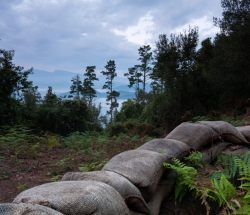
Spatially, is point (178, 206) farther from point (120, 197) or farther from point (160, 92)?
point (160, 92)

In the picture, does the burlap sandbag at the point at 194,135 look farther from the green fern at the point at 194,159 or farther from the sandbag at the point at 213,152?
the green fern at the point at 194,159

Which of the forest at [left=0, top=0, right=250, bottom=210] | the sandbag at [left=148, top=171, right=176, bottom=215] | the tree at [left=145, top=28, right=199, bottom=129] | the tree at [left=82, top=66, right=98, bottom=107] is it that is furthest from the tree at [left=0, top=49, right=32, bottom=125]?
the tree at [left=82, top=66, right=98, bottom=107]

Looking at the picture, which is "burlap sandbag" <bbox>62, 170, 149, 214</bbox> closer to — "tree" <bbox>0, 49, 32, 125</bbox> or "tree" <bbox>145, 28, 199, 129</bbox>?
"tree" <bbox>0, 49, 32, 125</bbox>

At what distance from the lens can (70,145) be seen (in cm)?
860

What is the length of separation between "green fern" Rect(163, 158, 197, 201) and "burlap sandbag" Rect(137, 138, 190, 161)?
202 mm

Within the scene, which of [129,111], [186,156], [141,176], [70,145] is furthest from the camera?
[129,111]

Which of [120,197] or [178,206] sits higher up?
[120,197]

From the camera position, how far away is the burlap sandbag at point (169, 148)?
13.1 ft

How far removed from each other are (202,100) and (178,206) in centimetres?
2028

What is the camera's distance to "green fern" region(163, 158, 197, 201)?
356cm

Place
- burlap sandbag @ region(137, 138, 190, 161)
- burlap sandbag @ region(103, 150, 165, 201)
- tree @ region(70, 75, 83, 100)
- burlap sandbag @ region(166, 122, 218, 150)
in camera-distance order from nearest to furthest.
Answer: burlap sandbag @ region(103, 150, 165, 201), burlap sandbag @ region(137, 138, 190, 161), burlap sandbag @ region(166, 122, 218, 150), tree @ region(70, 75, 83, 100)

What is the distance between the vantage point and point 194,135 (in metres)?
4.60

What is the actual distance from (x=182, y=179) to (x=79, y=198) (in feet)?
4.66

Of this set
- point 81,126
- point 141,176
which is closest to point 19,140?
point 141,176
